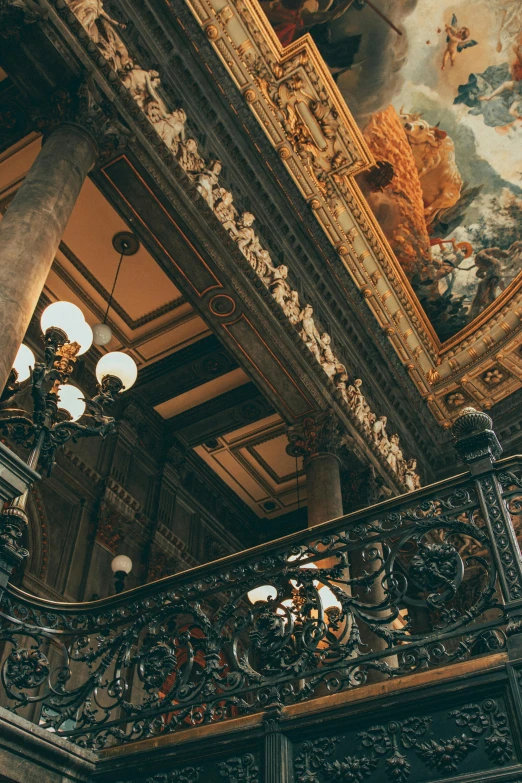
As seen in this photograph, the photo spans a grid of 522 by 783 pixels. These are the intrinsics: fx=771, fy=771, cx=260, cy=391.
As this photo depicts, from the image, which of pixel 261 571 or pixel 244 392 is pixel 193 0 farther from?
pixel 261 571

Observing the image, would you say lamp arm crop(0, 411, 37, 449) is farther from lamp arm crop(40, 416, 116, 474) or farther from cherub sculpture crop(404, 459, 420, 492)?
cherub sculpture crop(404, 459, 420, 492)

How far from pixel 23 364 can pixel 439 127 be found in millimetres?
8005

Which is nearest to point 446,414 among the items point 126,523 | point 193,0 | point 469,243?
point 469,243

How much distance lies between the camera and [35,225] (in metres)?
4.96

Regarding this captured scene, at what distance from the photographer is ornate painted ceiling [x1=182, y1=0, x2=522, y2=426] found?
8711 mm

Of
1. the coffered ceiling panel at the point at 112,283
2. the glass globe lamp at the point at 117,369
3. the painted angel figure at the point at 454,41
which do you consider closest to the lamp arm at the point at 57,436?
the glass globe lamp at the point at 117,369

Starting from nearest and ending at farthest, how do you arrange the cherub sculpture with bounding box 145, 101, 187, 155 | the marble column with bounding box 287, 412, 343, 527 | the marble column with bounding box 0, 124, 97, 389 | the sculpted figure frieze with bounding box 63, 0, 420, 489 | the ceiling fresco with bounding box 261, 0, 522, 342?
the marble column with bounding box 0, 124, 97, 389
the sculpted figure frieze with bounding box 63, 0, 420, 489
the cherub sculpture with bounding box 145, 101, 187, 155
the marble column with bounding box 287, 412, 343, 527
the ceiling fresco with bounding box 261, 0, 522, 342

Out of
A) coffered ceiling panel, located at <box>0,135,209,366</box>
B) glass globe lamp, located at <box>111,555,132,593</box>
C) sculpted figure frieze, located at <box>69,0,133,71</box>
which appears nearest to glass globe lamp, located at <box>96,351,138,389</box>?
sculpted figure frieze, located at <box>69,0,133,71</box>

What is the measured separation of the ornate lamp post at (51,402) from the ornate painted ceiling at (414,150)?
4250 mm

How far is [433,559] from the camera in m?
3.64

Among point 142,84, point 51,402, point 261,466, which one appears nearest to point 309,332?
point 142,84

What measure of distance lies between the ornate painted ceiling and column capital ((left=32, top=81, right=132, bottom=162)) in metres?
2.16

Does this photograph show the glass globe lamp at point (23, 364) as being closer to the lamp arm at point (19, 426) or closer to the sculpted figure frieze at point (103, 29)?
the lamp arm at point (19, 426)

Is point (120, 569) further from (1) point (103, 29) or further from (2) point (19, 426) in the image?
(1) point (103, 29)
